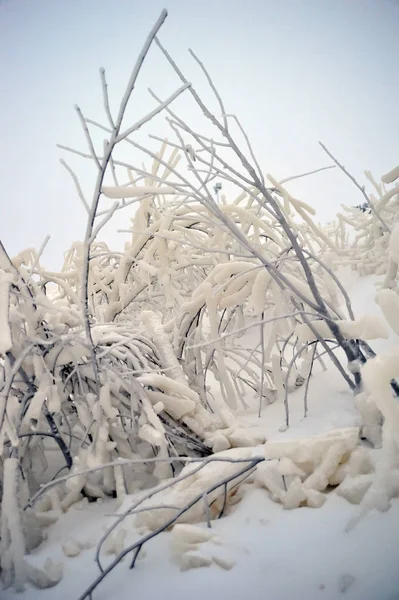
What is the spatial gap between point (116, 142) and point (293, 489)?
0.47m


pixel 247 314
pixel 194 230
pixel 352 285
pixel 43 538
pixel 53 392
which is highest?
pixel 194 230

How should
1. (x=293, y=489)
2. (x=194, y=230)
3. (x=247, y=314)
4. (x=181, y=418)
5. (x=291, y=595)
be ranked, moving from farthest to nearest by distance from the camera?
(x=247, y=314) < (x=194, y=230) < (x=181, y=418) < (x=293, y=489) < (x=291, y=595)

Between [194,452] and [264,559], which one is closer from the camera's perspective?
[264,559]

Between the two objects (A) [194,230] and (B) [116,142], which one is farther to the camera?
(A) [194,230]

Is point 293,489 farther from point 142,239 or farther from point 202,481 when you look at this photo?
point 142,239

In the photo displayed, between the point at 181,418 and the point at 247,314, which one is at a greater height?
the point at 181,418

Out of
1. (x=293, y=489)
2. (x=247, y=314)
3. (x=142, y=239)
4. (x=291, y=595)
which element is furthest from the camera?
(x=247, y=314)

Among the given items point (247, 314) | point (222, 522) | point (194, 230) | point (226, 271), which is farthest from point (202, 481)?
point (247, 314)

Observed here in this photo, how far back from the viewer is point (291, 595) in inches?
15.1

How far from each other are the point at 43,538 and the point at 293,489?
0.41 meters

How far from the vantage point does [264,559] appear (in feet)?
1.43

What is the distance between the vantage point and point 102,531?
60cm

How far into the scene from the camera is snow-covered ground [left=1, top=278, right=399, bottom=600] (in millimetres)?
379

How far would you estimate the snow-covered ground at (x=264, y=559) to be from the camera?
0.38 metres
